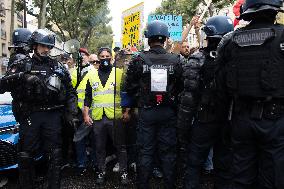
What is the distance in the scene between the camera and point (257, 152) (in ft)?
11.0

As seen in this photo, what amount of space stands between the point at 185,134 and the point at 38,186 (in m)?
2.36

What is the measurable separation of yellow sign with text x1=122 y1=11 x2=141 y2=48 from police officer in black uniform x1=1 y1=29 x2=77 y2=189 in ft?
13.1

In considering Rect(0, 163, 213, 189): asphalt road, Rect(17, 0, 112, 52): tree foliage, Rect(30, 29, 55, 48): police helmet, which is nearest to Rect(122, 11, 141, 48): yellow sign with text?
Rect(0, 163, 213, 189): asphalt road

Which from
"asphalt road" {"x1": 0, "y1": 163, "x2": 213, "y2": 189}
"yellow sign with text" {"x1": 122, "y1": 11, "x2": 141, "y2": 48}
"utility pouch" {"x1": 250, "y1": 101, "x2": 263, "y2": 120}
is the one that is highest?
"yellow sign with text" {"x1": 122, "y1": 11, "x2": 141, "y2": 48}

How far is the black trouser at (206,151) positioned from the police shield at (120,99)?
1.46 m

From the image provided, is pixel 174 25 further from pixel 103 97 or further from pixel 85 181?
pixel 85 181

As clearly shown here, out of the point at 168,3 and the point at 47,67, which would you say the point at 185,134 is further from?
the point at 168,3

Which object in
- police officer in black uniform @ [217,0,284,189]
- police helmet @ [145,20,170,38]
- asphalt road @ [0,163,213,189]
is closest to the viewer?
police officer in black uniform @ [217,0,284,189]

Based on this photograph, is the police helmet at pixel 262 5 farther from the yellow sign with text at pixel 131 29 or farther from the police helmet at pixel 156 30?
the yellow sign with text at pixel 131 29

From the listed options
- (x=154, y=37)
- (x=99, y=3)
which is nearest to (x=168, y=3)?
(x=99, y=3)

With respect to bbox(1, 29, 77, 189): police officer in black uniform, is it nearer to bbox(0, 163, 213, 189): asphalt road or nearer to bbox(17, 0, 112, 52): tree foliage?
bbox(0, 163, 213, 189): asphalt road

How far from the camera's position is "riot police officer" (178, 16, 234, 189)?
438 centimetres

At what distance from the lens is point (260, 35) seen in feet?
10.5

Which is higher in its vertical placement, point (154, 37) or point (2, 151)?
point (154, 37)
